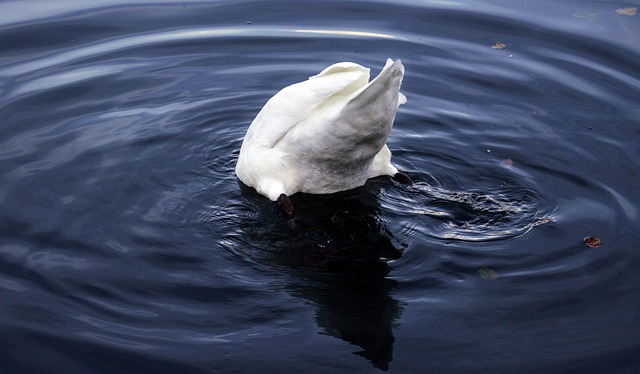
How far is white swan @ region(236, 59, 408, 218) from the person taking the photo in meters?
6.72

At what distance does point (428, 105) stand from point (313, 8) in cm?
331

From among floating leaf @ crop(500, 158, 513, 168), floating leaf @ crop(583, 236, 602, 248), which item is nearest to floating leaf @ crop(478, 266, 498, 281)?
floating leaf @ crop(583, 236, 602, 248)

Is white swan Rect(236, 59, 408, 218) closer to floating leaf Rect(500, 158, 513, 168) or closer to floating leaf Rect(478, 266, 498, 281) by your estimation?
floating leaf Rect(500, 158, 513, 168)

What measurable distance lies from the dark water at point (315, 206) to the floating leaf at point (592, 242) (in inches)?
2.0

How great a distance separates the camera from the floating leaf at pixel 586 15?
1209cm

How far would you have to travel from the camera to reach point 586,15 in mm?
12195

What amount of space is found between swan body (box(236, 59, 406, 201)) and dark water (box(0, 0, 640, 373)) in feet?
0.74

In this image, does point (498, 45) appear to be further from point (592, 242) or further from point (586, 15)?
point (592, 242)

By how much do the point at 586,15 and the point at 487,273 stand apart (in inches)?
259


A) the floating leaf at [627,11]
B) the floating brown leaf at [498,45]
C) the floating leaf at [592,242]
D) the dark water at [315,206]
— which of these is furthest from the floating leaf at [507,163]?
the floating leaf at [627,11]

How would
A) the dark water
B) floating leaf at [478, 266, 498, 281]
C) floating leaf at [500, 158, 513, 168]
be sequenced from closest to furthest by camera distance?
the dark water < floating leaf at [478, 266, 498, 281] < floating leaf at [500, 158, 513, 168]

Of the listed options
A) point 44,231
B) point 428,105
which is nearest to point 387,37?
point 428,105

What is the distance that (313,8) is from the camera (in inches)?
489

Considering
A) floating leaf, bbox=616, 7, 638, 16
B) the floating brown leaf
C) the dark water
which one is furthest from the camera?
floating leaf, bbox=616, 7, 638, 16
